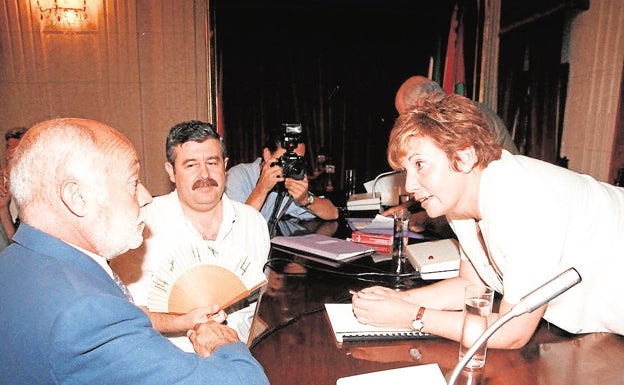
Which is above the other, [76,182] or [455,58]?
[455,58]

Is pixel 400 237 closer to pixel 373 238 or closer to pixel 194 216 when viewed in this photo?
pixel 373 238

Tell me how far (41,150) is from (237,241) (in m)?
1.21

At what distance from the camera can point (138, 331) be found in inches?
34.6

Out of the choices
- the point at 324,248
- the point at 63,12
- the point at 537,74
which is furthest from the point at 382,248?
the point at 63,12

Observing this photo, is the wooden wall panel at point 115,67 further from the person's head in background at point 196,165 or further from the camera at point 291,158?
the person's head in background at point 196,165

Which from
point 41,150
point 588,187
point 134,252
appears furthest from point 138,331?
point 588,187

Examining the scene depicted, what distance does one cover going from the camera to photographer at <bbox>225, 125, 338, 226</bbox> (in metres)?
2.71

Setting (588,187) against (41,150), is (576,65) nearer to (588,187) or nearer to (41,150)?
(588,187)

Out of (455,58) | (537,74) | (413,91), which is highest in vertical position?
(455,58)

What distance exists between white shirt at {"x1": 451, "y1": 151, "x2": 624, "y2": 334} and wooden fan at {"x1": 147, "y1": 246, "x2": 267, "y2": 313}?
799 mm

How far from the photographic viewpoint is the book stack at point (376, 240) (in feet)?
6.95

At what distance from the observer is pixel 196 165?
6.59 feet

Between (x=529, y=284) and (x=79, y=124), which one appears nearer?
(x=79, y=124)

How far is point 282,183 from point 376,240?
84 cm
